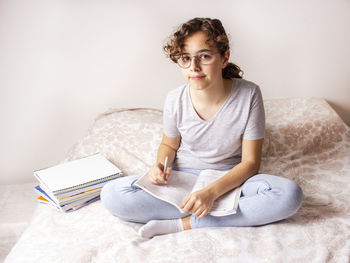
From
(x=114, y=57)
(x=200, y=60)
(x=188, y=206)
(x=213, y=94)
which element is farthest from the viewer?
(x=114, y=57)

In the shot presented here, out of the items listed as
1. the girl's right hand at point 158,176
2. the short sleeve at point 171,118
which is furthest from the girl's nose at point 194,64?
the girl's right hand at point 158,176

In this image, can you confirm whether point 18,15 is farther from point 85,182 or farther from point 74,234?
point 74,234

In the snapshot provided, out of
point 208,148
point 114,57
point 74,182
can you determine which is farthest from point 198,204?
point 114,57

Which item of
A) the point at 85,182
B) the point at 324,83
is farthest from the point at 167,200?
the point at 324,83

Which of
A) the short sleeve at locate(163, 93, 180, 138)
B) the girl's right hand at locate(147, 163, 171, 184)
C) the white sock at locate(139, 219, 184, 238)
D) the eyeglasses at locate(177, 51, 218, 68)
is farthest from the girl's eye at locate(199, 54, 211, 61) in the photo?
the white sock at locate(139, 219, 184, 238)

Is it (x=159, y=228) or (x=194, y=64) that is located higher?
(x=194, y=64)

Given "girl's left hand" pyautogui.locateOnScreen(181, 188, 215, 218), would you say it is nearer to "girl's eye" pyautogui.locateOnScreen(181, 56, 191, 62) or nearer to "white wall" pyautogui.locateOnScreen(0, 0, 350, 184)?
"girl's eye" pyautogui.locateOnScreen(181, 56, 191, 62)

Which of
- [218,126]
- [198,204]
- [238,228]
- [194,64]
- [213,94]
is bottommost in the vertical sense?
[238,228]

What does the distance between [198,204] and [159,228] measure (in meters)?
0.16

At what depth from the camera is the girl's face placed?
48.4 inches

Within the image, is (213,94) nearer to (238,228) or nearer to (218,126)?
(218,126)

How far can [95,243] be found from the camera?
1161mm

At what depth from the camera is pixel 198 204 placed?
1137 millimetres

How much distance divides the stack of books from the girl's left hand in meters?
0.43
